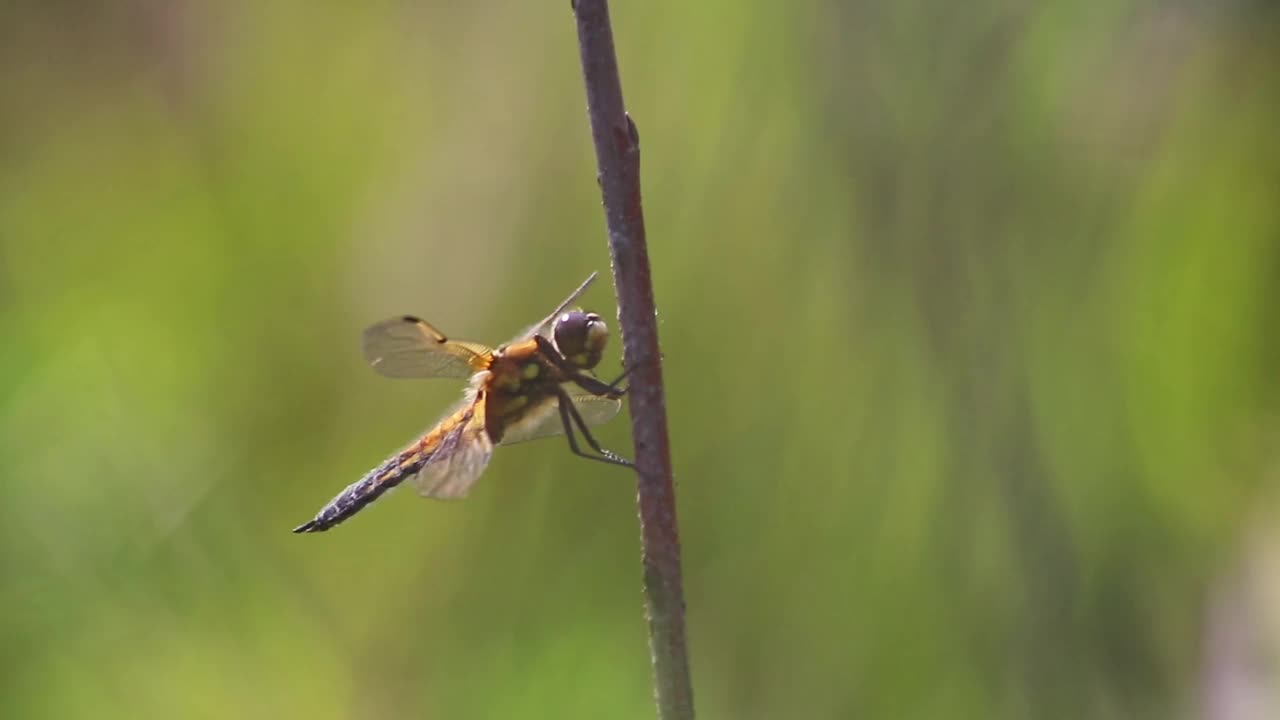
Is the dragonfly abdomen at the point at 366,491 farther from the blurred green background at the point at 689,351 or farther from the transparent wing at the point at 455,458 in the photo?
the blurred green background at the point at 689,351

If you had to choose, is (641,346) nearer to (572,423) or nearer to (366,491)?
(572,423)

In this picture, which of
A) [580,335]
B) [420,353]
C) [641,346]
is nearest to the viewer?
[641,346]

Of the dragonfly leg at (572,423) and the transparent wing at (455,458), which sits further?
the dragonfly leg at (572,423)

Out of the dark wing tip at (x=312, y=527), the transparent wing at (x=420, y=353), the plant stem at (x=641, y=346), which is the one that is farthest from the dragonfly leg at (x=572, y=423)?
the plant stem at (x=641, y=346)

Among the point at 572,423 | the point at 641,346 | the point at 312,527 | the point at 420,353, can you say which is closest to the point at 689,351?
the point at 572,423

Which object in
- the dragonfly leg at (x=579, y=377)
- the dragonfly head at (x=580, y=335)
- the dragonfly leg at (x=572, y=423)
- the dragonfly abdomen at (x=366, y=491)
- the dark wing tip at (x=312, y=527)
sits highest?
the dragonfly head at (x=580, y=335)

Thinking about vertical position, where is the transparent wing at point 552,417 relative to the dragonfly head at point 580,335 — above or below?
below
